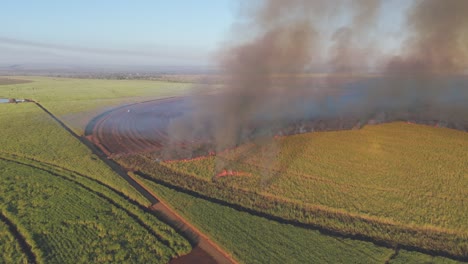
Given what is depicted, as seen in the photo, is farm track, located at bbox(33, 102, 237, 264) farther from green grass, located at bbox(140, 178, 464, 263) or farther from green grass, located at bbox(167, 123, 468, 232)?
green grass, located at bbox(167, 123, 468, 232)

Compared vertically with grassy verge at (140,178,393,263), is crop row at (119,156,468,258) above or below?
above

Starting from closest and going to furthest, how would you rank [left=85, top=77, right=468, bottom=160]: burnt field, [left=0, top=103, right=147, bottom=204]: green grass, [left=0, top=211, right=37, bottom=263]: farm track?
[left=0, top=211, right=37, bottom=263]: farm track → [left=0, top=103, right=147, bottom=204]: green grass → [left=85, top=77, right=468, bottom=160]: burnt field

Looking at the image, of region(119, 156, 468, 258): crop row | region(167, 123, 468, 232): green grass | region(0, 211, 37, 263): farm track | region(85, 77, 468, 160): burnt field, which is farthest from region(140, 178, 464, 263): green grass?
region(85, 77, 468, 160): burnt field

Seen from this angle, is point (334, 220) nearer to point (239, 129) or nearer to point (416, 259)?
point (416, 259)

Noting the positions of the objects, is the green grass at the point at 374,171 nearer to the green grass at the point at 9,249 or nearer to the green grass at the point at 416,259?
the green grass at the point at 416,259

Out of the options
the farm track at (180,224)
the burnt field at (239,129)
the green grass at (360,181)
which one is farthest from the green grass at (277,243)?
the burnt field at (239,129)

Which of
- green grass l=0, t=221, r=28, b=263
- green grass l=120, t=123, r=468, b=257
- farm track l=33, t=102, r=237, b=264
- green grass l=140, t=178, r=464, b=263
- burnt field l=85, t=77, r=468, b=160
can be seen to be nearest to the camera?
green grass l=0, t=221, r=28, b=263

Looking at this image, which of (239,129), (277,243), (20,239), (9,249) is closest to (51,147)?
(20,239)
